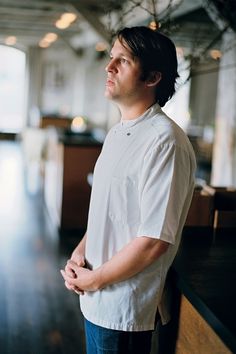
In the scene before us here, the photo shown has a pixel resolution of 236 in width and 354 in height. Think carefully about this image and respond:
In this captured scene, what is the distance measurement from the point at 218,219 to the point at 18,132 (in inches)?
556

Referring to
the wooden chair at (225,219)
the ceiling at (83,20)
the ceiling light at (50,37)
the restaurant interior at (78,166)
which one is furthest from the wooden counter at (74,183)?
the ceiling light at (50,37)

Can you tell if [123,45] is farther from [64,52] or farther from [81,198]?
[64,52]

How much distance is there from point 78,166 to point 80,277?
13.9ft

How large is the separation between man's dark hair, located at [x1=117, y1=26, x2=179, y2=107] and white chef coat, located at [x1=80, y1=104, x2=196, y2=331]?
A: 3.6 inches

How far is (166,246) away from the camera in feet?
3.91

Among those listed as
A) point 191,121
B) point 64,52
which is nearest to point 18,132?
point 64,52

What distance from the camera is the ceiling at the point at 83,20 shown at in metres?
4.54

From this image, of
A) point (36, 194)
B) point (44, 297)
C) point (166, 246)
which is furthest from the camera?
point (36, 194)

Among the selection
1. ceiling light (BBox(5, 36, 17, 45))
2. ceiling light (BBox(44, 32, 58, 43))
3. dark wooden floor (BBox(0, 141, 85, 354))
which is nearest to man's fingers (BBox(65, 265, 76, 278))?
dark wooden floor (BBox(0, 141, 85, 354))

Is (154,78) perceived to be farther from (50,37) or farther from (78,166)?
(50,37)

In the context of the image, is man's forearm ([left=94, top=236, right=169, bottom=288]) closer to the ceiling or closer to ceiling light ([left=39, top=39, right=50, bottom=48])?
the ceiling

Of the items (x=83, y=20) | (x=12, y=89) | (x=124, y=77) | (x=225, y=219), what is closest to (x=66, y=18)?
(x=83, y=20)

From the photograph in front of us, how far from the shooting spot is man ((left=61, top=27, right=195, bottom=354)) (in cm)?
117

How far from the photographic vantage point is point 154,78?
1278mm
